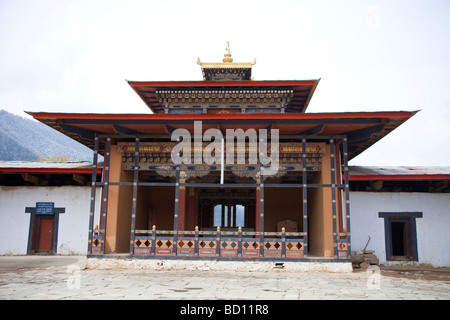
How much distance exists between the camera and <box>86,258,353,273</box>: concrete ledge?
12.4 m

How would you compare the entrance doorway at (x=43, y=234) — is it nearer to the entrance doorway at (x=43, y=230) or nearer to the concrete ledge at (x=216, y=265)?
the entrance doorway at (x=43, y=230)

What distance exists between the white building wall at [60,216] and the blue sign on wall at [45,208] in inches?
5.8

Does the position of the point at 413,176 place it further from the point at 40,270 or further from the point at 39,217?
the point at 39,217

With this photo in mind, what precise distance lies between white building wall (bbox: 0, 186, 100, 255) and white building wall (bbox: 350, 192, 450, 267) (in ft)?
36.6

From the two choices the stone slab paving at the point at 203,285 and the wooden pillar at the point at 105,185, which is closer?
the stone slab paving at the point at 203,285

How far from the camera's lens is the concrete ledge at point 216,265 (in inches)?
489

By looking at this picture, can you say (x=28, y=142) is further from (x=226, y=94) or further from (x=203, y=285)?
(x=203, y=285)

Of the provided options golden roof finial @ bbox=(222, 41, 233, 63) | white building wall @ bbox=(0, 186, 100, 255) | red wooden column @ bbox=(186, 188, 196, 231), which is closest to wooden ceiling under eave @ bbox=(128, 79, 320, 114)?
golden roof finial @ bbox=(222, 41, 233, 63)

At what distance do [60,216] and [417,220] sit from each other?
15.2 metres

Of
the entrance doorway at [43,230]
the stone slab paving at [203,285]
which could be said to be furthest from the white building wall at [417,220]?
the entrance doorway at [43,230]

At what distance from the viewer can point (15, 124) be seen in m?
128

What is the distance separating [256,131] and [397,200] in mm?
7154

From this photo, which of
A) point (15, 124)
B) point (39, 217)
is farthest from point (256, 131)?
point (15, 124)

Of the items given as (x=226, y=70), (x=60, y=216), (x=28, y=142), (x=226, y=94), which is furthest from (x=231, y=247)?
(x=28, y=142)
